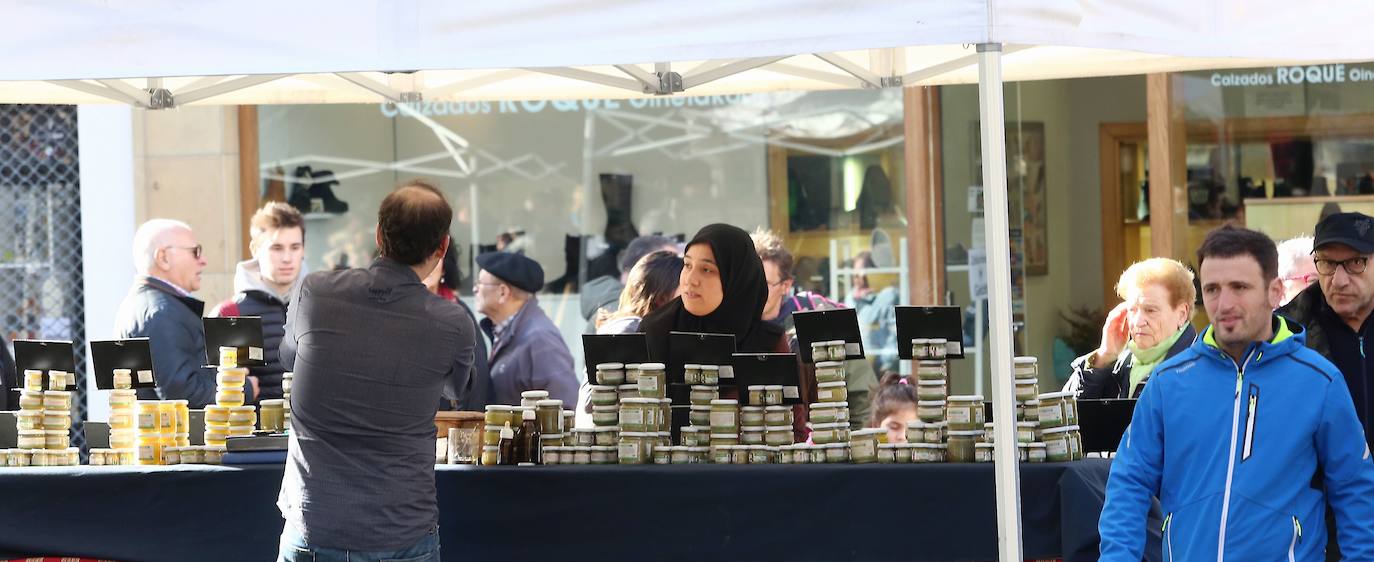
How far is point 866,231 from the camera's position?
8758 millimetres

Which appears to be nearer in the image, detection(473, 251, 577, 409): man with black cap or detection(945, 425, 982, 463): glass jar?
detection(945, 425, 982, 463): glass jar

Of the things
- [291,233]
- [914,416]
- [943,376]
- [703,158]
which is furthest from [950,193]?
[943,376]

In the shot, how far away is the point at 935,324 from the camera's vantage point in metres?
4.40

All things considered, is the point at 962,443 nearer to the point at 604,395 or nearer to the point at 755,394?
the point at 755,394

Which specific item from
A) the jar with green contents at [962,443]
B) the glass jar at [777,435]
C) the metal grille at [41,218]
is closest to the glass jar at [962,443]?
the jar with green contents at [962,443]

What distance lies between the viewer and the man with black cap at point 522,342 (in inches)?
243

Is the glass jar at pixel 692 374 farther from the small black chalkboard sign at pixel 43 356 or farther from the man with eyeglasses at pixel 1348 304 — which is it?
the small black chalkboard sign at pixel 43 356

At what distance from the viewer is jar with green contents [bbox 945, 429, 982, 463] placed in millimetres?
4297

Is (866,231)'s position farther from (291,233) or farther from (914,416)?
(291,233)

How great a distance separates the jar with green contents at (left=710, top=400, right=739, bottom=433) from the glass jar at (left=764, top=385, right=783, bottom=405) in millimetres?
93

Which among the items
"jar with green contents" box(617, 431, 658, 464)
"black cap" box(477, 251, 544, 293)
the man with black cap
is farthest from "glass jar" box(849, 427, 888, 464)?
"black cap" box(477, 251, 544, 293)

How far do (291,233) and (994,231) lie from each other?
390cm

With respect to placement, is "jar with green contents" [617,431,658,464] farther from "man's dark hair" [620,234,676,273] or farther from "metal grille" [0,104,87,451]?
"metal grille" [0,104,87,451]

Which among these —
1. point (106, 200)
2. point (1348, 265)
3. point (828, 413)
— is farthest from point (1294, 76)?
point (106, 200)
